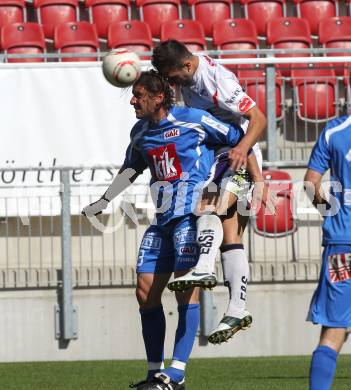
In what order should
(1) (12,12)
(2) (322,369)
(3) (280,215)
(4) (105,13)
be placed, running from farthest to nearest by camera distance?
(4) (105,13) < (1) (12,12) < (3) (280,215) < (2) (322,369)

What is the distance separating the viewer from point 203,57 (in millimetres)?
8109

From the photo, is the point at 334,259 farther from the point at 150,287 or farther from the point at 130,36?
the point at 130,36

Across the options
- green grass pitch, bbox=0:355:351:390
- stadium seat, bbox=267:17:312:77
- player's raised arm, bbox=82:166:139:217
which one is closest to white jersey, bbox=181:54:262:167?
player's raised arm, bbox=82:166:139:217

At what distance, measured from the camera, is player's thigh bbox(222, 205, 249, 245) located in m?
8.28

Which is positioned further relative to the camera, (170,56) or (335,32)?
(335,32)

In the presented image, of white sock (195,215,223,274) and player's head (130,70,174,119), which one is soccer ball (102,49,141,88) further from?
white sock (195,215,223,274)

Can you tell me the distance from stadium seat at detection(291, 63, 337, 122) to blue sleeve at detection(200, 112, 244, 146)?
17.7 feet

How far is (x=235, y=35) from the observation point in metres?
15.4

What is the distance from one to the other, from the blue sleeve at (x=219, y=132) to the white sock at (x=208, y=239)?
55 cm

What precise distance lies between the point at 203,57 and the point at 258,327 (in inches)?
201

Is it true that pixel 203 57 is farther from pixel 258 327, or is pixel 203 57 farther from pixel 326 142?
pixel 258 327

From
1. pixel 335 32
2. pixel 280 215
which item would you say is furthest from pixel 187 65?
pixel 335 32

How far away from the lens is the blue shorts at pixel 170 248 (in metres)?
7.92

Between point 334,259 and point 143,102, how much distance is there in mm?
2018
